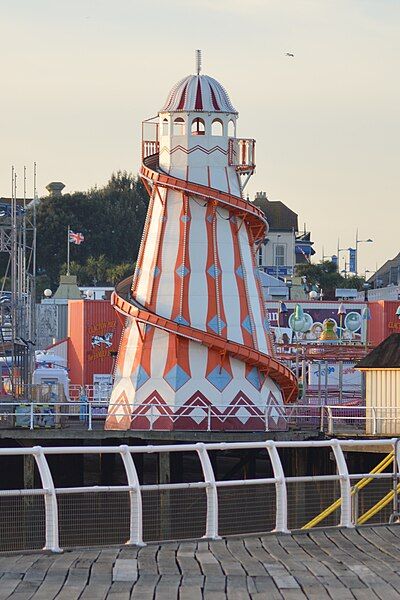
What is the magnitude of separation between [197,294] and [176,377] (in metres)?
2.69

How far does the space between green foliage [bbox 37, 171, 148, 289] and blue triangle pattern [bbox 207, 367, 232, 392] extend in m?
78.3

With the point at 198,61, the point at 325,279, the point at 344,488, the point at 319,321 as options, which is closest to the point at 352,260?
the point at 325,279

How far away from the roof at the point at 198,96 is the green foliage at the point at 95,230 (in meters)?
74.9

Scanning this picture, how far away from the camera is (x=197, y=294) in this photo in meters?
51.5

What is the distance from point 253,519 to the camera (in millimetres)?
27906

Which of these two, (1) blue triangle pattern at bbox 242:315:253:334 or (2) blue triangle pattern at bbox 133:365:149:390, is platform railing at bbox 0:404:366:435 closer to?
(2) blue triangle pattern at bbox 133:365:149:390

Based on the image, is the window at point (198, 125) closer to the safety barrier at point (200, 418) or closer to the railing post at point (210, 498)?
the safety barrier at point (200, 418)

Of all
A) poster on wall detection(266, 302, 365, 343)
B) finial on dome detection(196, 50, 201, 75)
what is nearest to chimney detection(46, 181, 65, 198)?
poster on wall detection(266, 302, 365, 343)

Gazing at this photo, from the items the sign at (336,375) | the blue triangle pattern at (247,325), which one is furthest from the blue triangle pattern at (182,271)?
the sign at (336,375)

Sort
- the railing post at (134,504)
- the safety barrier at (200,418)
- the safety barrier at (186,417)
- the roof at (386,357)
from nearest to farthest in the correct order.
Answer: the railing post at (134,504), the safety barrier at (200,418), the safety barrier at (186,417), the roof at (386,357)

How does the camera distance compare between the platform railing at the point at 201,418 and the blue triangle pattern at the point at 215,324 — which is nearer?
the platform railing at the point at 201,418

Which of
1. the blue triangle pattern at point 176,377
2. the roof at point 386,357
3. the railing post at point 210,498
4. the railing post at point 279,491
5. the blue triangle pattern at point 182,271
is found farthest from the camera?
the blue triangle pattern at point 182,271

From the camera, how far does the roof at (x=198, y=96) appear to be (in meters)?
53.3

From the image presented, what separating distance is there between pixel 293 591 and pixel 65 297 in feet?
270
